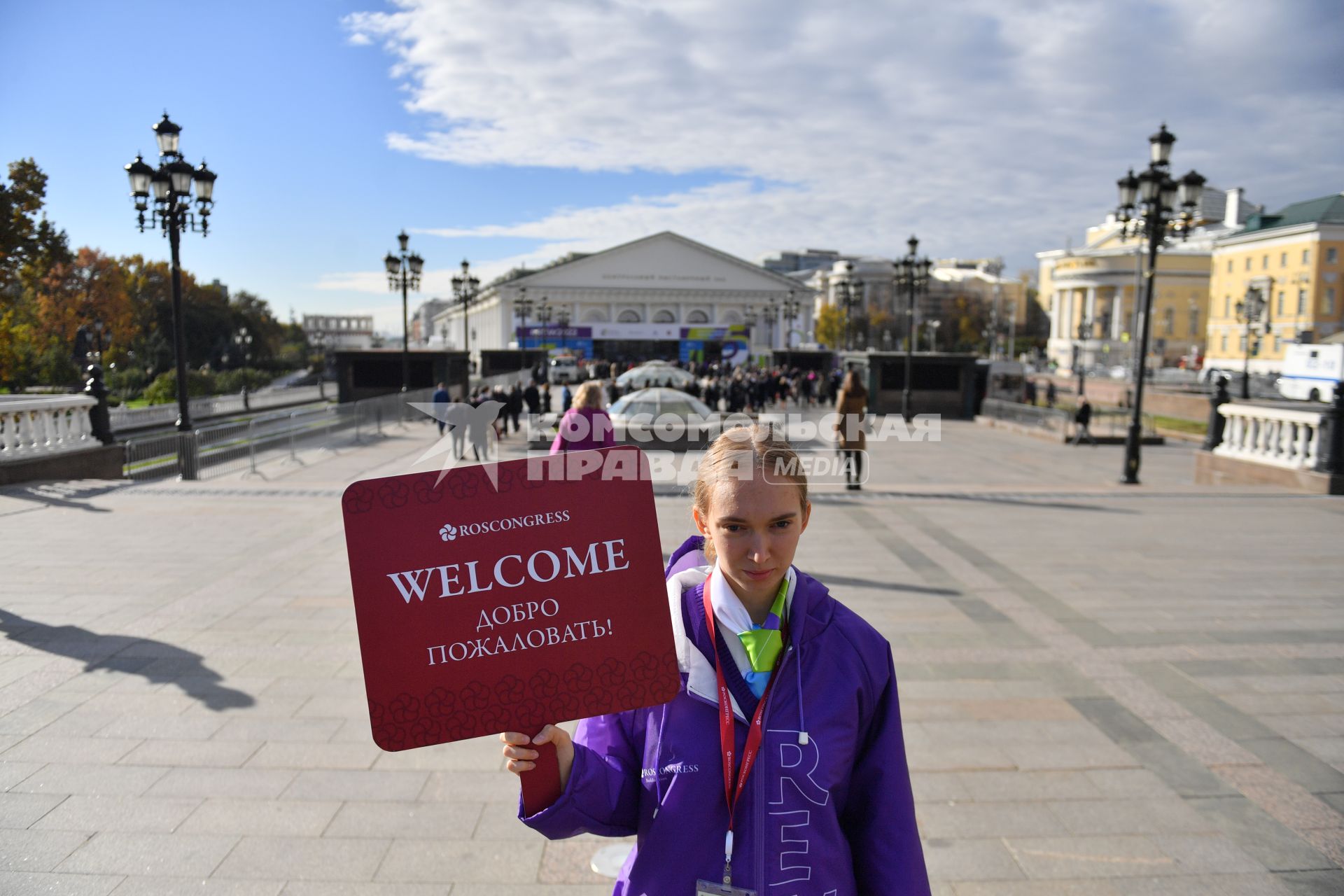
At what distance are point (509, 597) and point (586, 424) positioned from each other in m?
5.19

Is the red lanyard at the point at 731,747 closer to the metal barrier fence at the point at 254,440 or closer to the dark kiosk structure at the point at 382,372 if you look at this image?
the metal barrier fence at the point at 254,440

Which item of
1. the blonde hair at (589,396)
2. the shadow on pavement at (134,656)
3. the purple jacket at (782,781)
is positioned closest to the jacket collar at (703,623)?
the purple jacket at (782,781)

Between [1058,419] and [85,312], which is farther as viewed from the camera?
[85,312]

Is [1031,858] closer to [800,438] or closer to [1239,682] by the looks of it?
[1239,682]

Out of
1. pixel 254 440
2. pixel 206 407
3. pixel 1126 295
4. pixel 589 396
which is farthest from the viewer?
pixel 1126 295

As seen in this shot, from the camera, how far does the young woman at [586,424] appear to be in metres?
6.77

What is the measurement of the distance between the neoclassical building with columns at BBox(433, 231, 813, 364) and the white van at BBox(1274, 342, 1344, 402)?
53784 mm

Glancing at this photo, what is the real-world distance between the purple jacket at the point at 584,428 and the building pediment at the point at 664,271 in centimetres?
9021

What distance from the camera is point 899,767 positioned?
1.85m

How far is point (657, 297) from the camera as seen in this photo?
96.1m

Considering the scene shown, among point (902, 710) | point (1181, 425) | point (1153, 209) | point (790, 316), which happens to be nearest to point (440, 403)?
point (1153, 209)

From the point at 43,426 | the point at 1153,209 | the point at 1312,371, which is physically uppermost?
the point at 1153,209

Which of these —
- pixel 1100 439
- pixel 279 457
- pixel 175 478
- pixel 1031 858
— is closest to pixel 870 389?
pixel 1100 439

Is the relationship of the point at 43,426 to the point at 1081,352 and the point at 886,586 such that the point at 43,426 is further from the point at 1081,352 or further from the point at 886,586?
the point at 1081,352
